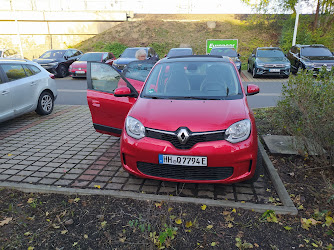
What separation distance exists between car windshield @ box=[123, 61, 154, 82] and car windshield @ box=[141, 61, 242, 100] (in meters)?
0.74

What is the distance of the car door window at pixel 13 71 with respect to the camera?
6.42 meters

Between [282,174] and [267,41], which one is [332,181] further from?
[267,41]

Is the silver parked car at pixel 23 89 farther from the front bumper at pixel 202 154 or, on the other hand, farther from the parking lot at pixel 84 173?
the front bumper at pixel 202 154

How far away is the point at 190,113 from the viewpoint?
→ 3396 millimetres

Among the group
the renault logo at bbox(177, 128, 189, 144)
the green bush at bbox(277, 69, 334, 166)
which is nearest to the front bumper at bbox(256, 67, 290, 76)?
the green bush at bbox(277, 69, 334, 166)

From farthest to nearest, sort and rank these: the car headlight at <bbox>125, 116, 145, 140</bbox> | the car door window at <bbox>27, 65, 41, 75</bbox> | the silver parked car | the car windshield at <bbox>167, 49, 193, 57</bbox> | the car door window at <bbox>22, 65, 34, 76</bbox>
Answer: the car windshield at <bbox>167, 49, 193, 57</bbox> < the car door window at <bbox>27, 65, 41, 75</bbox> < the car door window at <bbox>22, 65, 34, 76</bbox> < the silver parked car < the car headlight at <bbox>125, 116, 145, 140</bbox>

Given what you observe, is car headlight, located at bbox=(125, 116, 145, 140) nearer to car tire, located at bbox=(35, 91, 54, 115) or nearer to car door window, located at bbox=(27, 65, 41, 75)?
car tire, located at bbox=(35, 91, 54, 115)

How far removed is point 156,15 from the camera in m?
34.8

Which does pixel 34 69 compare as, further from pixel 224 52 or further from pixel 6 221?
pixel 224 52

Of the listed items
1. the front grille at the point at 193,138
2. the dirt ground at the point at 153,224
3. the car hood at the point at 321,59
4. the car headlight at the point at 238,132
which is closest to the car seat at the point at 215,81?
the car headlight at the point at 238,132

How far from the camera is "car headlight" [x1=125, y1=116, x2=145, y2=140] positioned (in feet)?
11.0

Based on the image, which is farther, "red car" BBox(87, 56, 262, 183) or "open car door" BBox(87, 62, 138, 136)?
"open car door" BBox(87, 62, 138, 136)

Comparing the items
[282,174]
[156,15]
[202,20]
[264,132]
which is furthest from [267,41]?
[282,174]

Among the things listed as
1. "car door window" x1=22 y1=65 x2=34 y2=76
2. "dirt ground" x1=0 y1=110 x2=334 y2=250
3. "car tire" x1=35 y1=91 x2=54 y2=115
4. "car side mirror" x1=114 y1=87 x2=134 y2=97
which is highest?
"car door window" x1=22 y1=65 x2=34 y2=76
